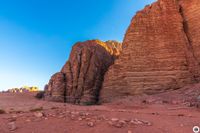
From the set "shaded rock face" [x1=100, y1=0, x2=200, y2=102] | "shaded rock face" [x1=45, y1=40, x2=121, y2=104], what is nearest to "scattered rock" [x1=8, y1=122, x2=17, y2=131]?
"shaded rock face" [x1=100, y1=0, x2=200, y2=102]

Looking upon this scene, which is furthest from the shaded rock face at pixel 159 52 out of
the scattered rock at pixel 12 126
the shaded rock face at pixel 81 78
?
the scattered rock at pixel 12 126

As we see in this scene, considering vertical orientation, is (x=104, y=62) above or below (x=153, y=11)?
below

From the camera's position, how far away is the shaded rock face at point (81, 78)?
23797mm

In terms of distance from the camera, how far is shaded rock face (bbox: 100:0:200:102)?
18609mm

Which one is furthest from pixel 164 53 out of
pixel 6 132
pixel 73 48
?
pixel 6 132

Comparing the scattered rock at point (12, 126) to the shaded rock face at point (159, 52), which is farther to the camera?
the shaded rock face at point (159, 52)

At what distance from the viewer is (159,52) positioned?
65.3 feet

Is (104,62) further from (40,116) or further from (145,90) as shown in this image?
(40,116)

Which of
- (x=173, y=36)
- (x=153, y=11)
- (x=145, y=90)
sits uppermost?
(x=153, y=11)

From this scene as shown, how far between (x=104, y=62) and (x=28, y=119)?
71.6 ft

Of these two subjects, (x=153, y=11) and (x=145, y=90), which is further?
(x=153, y=11)

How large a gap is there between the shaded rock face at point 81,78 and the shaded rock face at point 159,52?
7.94 ft

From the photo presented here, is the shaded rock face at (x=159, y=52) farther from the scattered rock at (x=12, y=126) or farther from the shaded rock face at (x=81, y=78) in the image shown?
the scattered rock at (x=12, y=126)

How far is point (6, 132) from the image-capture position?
492 cm
